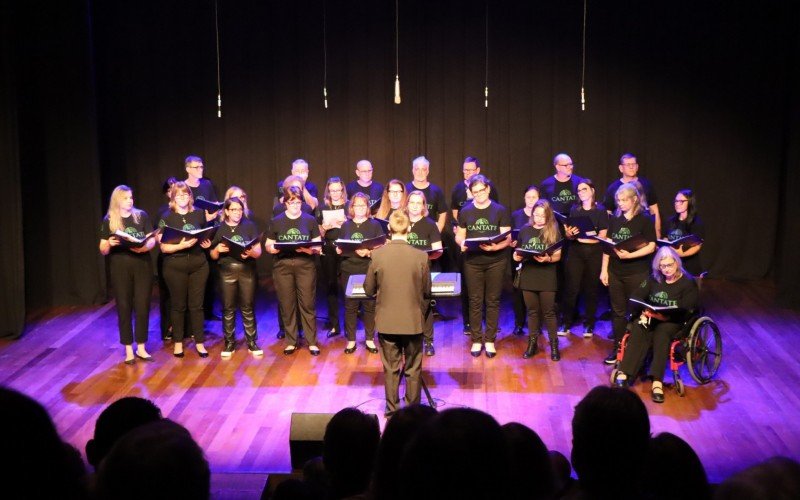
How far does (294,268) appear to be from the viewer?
7.64 meters

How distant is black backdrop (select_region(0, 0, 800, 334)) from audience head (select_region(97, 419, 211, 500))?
8.81 m

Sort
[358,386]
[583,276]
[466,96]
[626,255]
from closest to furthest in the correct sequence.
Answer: [358,386] → [626,255] → [583,276] → [466,96]

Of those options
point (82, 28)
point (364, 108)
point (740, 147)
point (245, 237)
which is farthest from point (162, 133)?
point (740, 147)

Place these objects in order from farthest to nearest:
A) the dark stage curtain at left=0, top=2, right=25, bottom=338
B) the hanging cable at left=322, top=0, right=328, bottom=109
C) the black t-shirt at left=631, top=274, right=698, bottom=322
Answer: the hanging cable at left=322, top=0, right=328, bottom=109 → the dark stage curtain at left=0, top=2, right=25, bottom=338 → the black t-shirt at left=631, top=274, right=698, bottom=322

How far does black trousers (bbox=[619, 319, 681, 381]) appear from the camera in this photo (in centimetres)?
647

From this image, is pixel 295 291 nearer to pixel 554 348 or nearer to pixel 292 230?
pixel 292 230

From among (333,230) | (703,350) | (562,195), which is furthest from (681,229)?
(333,230)

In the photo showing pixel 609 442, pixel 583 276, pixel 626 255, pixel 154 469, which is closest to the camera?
pixel 154 469

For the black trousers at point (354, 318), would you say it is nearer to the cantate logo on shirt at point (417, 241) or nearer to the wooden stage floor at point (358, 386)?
the wooden stage floor at point (358, 386)

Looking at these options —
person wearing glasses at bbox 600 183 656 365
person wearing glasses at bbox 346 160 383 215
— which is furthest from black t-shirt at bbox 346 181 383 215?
person wearing glasses at bbox 600 183 656 365

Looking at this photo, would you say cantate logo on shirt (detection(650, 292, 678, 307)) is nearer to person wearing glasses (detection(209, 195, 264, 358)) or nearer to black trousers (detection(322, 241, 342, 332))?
black trousers (detection(322, 241, 342, 332))

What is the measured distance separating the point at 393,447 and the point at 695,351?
15.8 ft

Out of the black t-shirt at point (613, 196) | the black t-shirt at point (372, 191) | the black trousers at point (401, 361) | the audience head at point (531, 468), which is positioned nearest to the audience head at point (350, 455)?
the audience head at point (531, 468)

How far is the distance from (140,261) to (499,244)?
3.06 m
